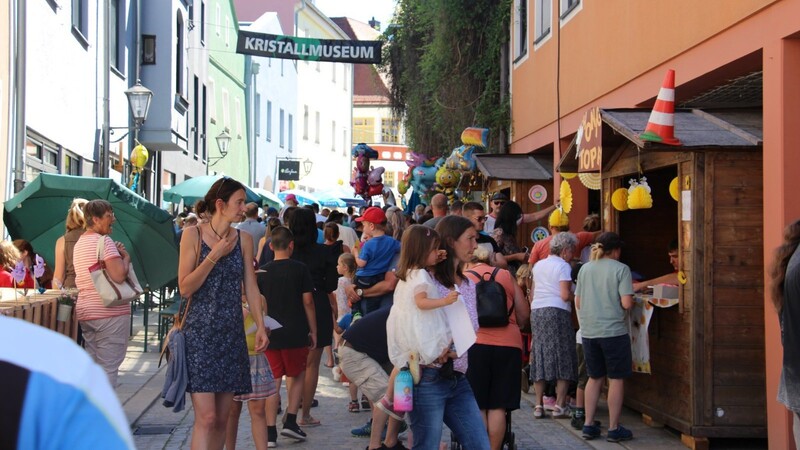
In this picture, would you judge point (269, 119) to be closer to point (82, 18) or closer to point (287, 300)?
point (82, 18)

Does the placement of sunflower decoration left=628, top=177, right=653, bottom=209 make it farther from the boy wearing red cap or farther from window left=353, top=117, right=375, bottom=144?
window left=353, top=117, right=375, bottom=144

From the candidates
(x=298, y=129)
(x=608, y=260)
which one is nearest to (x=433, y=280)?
(x=608, y=260)

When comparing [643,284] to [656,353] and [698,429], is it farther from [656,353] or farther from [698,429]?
[698,429]

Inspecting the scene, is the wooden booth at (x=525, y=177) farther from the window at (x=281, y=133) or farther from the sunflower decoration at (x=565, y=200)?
the window at (x=281, y=133)

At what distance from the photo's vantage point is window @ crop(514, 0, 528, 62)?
17.5 meters

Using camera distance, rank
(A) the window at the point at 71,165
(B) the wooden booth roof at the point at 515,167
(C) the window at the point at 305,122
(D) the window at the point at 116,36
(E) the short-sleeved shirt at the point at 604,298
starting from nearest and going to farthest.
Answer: (E) the short-sleeved shirt at the point at 604,298
(B) the wooden booth roof at the point at 515,167
(A) the window at the point at 71,165
(D) the window at the point at 116,36
(C) the window at the point at 305,122

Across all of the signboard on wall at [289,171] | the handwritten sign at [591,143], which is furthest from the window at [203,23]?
the handwritten sign at [591,143]

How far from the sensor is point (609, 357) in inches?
334

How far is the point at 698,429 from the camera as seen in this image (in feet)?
26.1

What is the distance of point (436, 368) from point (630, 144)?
16.4 feet

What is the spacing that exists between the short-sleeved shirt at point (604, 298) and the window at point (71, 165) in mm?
10263

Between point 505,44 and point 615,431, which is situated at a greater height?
point 505,44

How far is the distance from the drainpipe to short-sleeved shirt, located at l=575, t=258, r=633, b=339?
25.6 feet

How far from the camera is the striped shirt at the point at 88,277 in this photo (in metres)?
7.86
